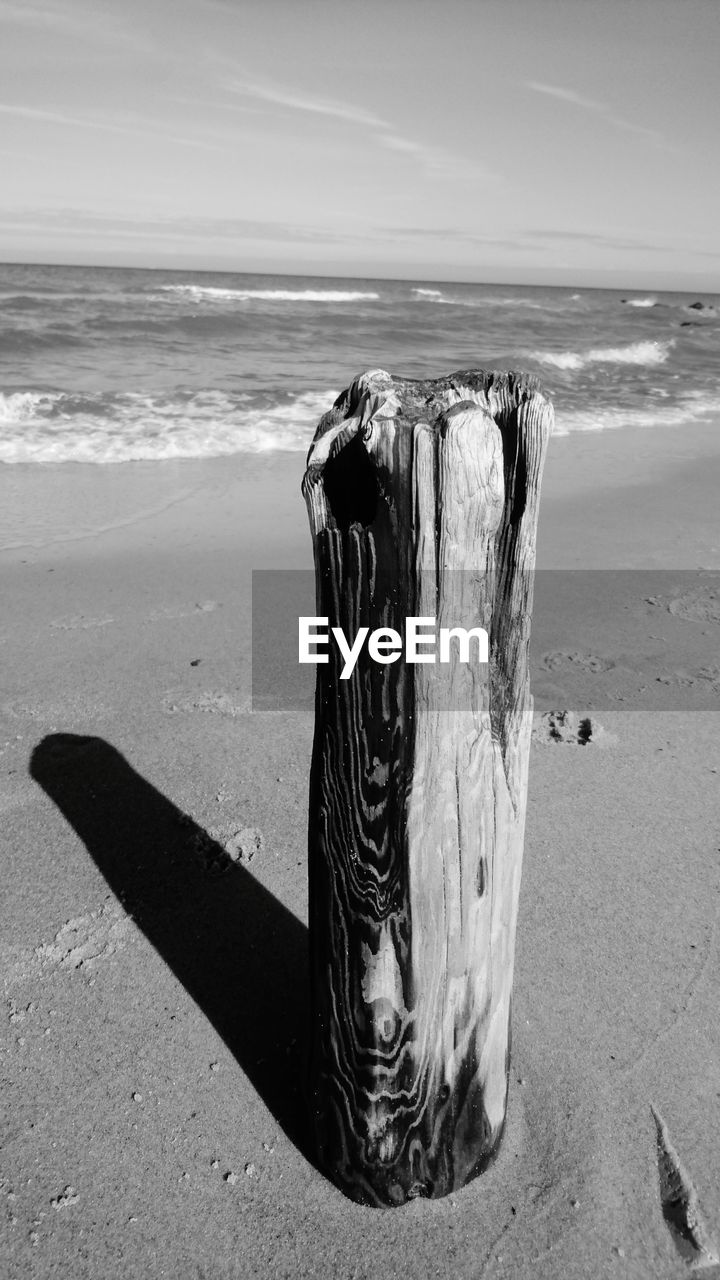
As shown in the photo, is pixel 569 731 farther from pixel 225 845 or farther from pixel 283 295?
pixel 283 295

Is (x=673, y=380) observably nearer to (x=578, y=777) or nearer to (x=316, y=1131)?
(x=578, y=777)

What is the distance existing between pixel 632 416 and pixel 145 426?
6890 mm

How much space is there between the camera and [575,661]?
182 inches

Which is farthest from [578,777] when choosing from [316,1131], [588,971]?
[316,1131]

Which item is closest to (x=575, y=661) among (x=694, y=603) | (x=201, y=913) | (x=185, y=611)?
(x=694, y=603)

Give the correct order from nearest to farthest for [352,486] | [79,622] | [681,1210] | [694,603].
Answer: [352,486]
[681,1210]
[79,622]
[694,603]

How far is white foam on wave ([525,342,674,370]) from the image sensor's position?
1916 centimetres

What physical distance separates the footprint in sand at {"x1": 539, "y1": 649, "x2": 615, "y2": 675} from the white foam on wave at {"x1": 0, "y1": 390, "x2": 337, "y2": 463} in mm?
5738

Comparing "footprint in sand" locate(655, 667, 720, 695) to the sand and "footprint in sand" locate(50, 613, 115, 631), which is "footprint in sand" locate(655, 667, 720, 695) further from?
"footprint in sand" locate(50, 613, 115, 631)

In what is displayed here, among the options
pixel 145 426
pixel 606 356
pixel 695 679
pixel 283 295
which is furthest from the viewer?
pixel 283 295

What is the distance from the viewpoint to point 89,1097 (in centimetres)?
223

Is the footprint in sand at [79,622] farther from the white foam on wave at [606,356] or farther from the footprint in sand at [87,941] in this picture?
the white foam on wave at [606,356]

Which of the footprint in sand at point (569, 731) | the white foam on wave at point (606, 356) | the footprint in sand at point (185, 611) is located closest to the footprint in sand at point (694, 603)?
the footprint in sand at point (569, 731)

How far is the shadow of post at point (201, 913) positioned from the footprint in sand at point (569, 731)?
1.53 m
